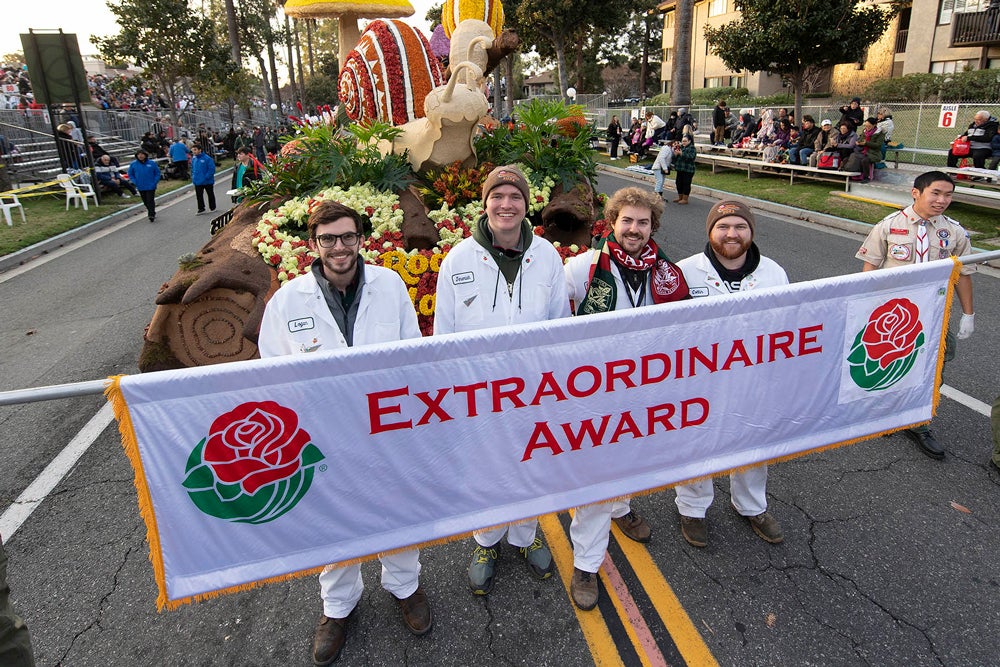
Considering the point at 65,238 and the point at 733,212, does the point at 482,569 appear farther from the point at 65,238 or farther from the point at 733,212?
the point at 65,238

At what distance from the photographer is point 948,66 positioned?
28172mm

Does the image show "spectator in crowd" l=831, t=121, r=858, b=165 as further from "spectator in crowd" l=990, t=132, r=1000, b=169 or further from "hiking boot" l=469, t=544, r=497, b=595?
"hiking boot" l=469, t=544, r=497, b=595

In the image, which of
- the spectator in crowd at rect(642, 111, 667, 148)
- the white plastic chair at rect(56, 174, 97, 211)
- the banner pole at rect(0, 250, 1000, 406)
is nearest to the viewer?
the banner pole at rect(0, 250, 1000, 406)

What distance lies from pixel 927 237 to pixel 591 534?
3.01m

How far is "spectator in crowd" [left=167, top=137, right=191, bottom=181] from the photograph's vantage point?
811 inches

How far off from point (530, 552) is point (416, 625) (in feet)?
2.37

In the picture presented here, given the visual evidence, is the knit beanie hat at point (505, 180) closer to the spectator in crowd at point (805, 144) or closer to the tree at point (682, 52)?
the spectator in crowd at point (805, 144)

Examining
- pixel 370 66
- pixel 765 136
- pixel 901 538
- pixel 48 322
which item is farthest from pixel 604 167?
pixel 901 538

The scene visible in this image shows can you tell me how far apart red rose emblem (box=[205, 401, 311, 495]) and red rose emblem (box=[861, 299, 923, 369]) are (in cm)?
285

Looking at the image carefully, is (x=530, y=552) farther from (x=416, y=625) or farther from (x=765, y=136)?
(x=765, y=136)

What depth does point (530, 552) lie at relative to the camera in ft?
10.8

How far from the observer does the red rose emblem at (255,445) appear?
2328 millimetres

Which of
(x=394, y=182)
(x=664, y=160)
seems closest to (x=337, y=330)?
(x=394, y=182)

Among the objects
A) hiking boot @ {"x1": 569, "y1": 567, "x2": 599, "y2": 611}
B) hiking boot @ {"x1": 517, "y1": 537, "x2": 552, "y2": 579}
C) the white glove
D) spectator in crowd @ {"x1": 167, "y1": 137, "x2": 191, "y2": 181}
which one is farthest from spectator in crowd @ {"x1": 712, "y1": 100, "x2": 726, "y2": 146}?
hiking boot @ {"x1": 569, "y1": 567, "x2": 599, "y2": 611}
